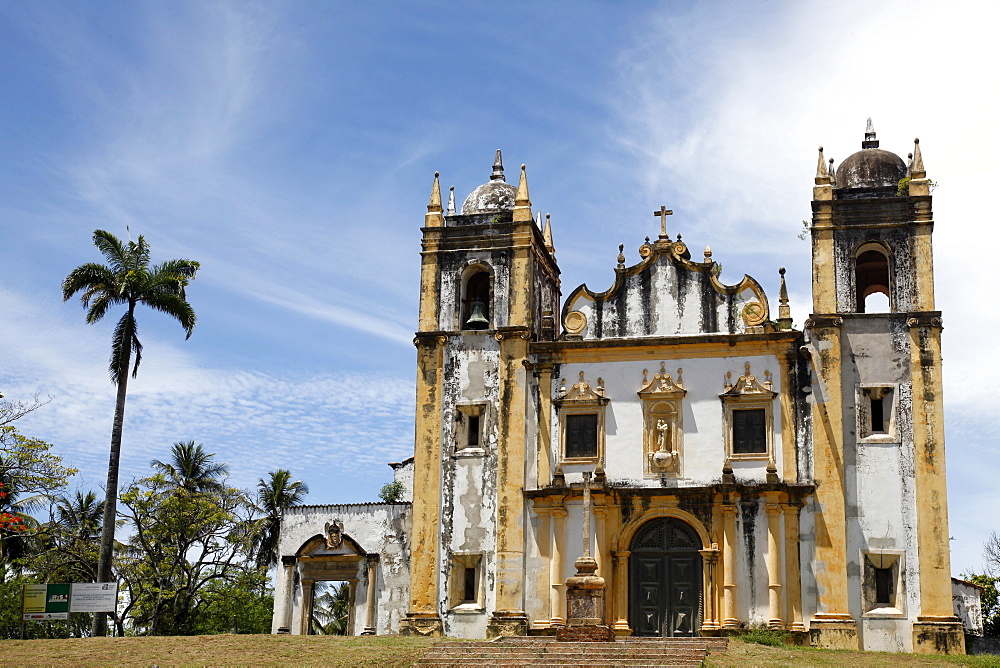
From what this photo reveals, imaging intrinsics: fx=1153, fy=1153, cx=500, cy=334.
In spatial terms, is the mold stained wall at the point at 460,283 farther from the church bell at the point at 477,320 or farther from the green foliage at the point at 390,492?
the green foliage at the point at 390,492

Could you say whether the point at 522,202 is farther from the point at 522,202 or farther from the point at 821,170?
the point at 821,170

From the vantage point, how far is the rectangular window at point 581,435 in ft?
81.4

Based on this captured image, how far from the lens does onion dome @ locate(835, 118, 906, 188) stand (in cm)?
2512

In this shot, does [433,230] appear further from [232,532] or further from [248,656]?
[232,532]

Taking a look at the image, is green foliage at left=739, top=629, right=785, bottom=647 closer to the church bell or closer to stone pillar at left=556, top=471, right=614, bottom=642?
stone pillar at left=556, top=471, right=614, bottom=642

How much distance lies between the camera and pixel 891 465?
2320 cm

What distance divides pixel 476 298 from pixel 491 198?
7.98 feet

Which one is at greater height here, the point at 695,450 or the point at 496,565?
the point at 695,450

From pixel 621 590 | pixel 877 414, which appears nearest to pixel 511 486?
pixel 621 590

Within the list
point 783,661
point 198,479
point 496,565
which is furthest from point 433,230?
point 198,479

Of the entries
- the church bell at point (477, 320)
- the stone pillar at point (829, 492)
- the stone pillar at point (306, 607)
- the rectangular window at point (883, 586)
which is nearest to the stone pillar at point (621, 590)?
the stone pillar at point (829, 492)

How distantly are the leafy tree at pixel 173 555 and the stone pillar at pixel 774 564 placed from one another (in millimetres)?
17510

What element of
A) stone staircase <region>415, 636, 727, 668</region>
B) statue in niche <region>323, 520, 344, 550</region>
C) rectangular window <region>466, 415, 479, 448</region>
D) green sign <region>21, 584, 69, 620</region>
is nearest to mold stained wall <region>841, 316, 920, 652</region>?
stone staircase <region>415, 636, 727, 668</region>

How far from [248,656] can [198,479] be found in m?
22.4
